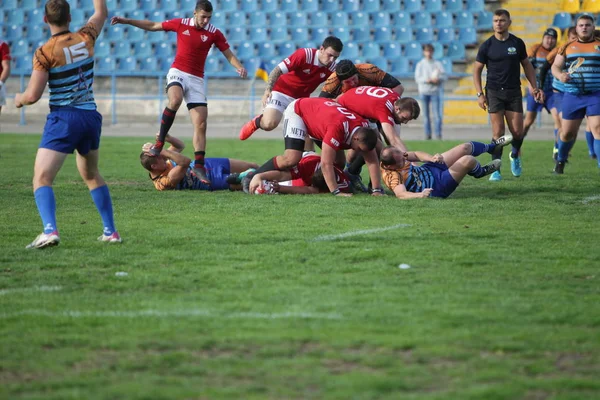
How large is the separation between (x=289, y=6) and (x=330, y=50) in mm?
18761

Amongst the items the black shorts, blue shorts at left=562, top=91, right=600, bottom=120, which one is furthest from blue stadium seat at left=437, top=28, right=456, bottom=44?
blue shorts at left=562, top=91, right=600, bottom=120

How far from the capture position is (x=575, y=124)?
1258 cm

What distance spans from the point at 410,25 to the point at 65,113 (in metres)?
23.0

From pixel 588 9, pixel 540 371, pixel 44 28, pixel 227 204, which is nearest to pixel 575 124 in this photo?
pixel 227 204

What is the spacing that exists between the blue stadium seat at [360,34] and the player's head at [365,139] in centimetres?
1914

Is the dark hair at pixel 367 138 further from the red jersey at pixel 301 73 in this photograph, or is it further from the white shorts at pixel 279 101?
the white shorts at pixel 279 101

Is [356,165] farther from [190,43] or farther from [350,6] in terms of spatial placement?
[350,6]

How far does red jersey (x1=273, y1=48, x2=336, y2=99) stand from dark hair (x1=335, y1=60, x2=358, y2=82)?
2.63 ft

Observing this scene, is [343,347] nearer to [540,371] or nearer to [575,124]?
[540,371]

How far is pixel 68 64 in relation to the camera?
7.11 m

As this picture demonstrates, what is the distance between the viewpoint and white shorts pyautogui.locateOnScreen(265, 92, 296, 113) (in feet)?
40.5

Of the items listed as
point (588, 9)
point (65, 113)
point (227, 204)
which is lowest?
point (227, 204)

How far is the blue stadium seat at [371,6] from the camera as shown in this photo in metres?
29.4

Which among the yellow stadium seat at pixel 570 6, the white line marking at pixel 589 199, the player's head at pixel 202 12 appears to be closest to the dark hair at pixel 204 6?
the player's head at pixel 202 12
